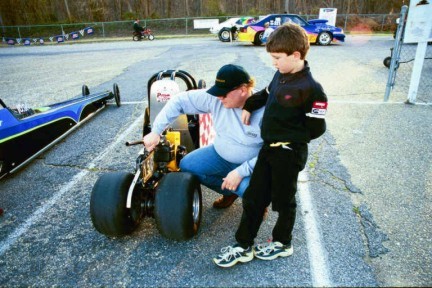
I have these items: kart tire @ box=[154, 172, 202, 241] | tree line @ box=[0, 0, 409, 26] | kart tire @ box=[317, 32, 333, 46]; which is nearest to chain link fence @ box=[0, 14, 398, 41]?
tree line @ box=[0, 0, 409, 26]

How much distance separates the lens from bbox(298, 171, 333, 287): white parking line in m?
2.20

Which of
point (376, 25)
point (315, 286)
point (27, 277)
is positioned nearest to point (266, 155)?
point (315, 286)

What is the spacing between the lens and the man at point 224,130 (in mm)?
2354

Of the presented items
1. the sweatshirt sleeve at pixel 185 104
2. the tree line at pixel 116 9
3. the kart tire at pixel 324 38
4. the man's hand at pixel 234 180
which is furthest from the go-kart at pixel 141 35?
the man's hand at pixel 234 180

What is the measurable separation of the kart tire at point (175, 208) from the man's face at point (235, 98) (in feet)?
2.19

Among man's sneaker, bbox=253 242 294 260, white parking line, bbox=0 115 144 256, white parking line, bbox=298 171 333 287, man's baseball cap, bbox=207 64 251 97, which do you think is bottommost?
white parking line, bbox=0 115 144 256

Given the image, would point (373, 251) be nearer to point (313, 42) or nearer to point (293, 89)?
point (293, 89)

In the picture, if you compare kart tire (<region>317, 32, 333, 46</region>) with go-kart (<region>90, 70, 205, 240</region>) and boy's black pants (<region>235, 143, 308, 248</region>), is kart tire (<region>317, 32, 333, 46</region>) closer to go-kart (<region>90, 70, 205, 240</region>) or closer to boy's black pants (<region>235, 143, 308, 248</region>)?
go-kart (<region>90, 70, 205, 240</region>)

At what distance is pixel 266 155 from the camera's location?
2.11 m

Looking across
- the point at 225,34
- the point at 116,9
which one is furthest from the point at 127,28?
the point at 225,34

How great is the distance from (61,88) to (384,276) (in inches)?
331

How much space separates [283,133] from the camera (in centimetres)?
200

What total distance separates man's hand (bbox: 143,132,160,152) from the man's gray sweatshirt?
55mm

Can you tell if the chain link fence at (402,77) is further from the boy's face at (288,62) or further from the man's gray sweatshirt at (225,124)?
the boy's face at (288,62)
